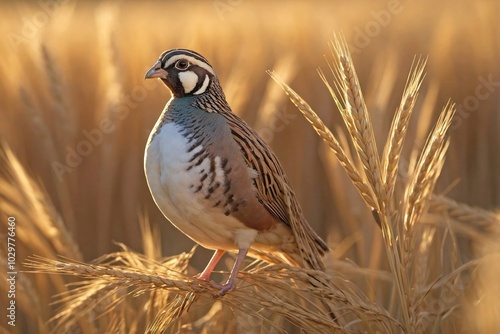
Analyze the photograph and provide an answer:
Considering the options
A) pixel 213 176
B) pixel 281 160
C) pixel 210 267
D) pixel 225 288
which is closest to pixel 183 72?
pixel 213 176

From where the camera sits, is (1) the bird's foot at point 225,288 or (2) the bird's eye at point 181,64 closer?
(1) the bird's foot at point 225,288

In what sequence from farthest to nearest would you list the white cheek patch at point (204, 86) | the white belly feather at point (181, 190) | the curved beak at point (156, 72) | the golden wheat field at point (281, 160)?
the white cheek patch at point (204, 86) → the curved beak at point (156, 72) → the white belly feather at point (181, 190) → the golden wheat field at point (281, 160)

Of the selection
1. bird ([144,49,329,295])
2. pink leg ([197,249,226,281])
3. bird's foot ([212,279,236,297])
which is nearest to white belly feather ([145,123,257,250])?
bird ([144,49,329,295])

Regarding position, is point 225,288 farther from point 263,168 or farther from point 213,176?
point 263,168

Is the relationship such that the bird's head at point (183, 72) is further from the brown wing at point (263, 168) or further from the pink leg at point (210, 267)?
the pink leg at point (210, 267)

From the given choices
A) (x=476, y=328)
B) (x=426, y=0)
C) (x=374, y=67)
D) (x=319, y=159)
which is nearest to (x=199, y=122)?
(x=476, y=328)

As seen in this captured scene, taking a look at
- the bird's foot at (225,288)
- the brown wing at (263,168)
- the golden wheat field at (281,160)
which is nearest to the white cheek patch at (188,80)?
the brown wing at (263,168)

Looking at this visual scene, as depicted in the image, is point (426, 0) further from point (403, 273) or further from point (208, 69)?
point (403, 273)

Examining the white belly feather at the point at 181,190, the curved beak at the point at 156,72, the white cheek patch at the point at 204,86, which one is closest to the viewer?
the white belly feather at the point at 181,190

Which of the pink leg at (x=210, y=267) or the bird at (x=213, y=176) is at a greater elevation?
the bird at (x=213, y=176)

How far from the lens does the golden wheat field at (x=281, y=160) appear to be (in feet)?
9.12

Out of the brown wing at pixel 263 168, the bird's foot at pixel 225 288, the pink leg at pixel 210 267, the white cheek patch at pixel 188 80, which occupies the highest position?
the white cheek patch at pixel 188 80

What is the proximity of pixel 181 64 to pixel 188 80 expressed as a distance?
103 millimetres

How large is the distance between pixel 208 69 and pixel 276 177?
0.51 meters
